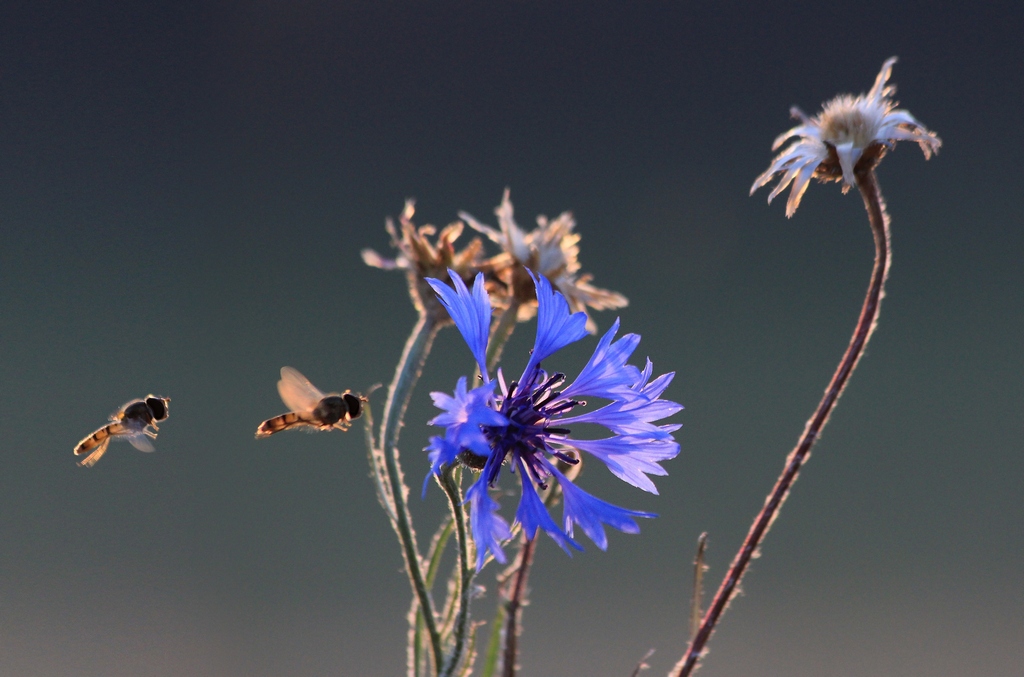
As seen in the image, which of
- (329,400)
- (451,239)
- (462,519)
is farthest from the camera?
(451,239)

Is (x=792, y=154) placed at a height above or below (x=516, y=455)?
above

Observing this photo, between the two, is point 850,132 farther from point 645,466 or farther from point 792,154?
point 645,466

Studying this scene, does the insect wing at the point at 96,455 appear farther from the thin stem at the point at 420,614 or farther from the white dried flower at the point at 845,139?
the white dried flower at the point at 845,139

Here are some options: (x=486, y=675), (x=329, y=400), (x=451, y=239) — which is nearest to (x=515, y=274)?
(x=451, y=239)

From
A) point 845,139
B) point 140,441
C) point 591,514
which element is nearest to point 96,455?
point 140,441

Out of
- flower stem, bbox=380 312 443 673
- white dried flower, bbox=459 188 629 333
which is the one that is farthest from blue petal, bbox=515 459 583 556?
white dried flower, bbox=459 188 629 333

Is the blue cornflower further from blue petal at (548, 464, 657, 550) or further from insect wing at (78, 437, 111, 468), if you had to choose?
insect wing at (78, 437, 111, 468)

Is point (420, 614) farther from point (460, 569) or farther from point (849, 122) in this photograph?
point (849, 122)
